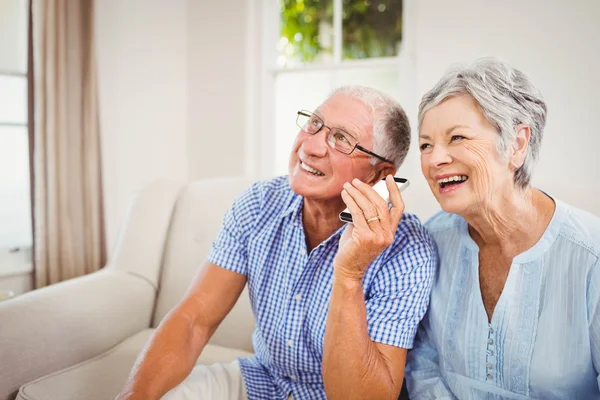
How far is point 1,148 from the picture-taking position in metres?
2.53

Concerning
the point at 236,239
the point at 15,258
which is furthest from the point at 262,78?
the point at 236,239

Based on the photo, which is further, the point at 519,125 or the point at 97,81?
the point at 97,81

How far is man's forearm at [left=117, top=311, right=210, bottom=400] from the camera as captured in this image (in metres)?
1.17

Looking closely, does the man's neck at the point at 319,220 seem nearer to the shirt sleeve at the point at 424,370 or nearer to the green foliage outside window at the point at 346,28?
the shirt sleeve at the point at 424,370

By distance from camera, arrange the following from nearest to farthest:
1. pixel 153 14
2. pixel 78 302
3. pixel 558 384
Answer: pixel 558 384
pixel 78 302
pixel 153 14

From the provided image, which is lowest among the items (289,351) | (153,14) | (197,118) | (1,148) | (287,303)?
(289,351)

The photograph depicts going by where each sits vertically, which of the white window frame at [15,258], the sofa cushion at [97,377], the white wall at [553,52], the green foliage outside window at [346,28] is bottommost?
the sofa cushion at [97,377]

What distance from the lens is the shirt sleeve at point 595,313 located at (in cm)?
97

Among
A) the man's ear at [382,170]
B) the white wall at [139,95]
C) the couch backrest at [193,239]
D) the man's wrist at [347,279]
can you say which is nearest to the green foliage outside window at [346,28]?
the white wall at [139,95]

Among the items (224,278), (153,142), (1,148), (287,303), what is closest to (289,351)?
(287,303)

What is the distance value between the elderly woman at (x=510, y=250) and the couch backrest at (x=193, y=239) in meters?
0.93

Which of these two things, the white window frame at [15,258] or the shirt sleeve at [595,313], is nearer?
the shirt sleeve at [595,313]

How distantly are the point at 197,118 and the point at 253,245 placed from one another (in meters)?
2.17

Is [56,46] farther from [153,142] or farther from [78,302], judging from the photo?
[78,302]
